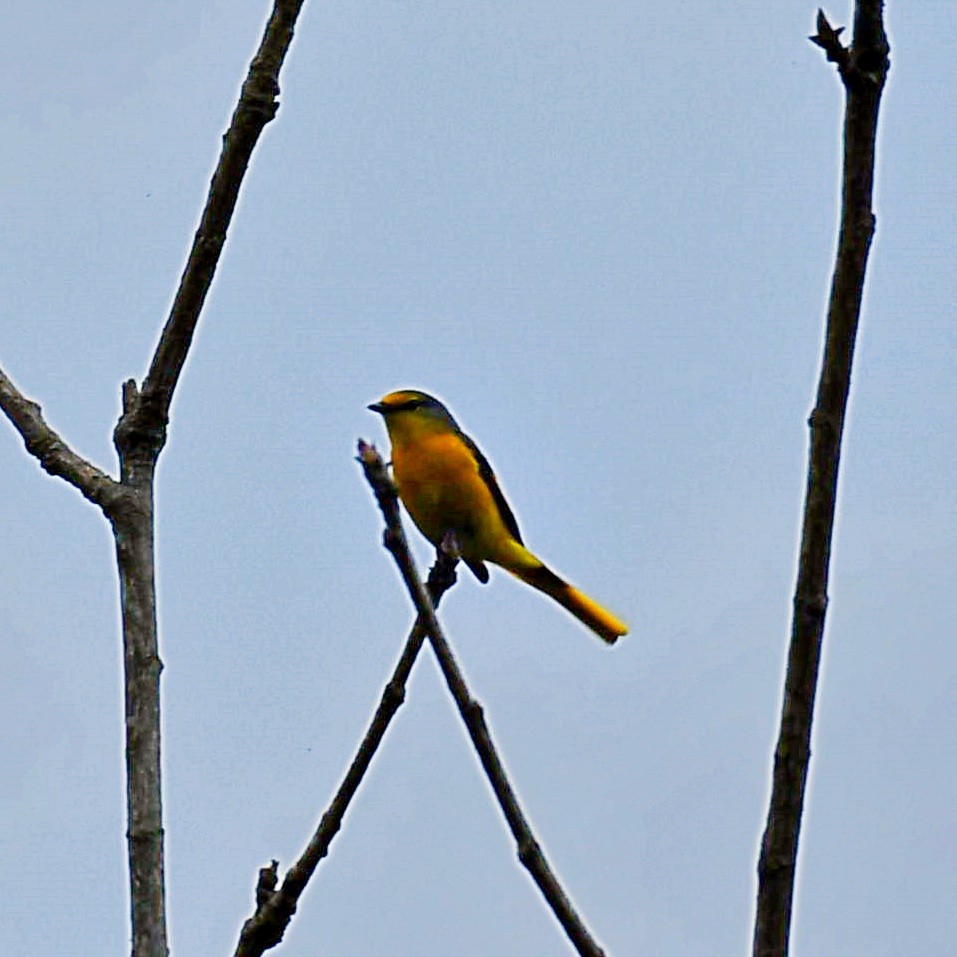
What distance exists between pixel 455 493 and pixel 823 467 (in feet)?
14.6

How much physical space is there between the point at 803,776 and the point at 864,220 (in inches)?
25.6

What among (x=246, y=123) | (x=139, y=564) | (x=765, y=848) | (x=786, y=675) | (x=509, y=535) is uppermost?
(x=509, y=535)

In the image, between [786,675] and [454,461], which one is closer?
[786,675]

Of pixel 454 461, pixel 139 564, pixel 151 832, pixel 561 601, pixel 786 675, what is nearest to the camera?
pixel 786 675

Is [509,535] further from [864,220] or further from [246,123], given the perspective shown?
Result: [864,220]

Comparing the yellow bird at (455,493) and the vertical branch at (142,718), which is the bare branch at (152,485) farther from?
the yellow bird at (455,493)

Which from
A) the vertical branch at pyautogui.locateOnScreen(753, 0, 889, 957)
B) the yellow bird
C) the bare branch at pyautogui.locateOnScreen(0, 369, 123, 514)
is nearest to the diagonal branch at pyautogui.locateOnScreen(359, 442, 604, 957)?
the vertical branch at pyautogui.locateOnScreen(753, 0, 889, 957)

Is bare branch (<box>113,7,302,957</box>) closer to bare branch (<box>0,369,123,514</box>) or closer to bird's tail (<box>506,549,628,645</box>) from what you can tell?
bare branch (<box>0,369,123,514</box>)

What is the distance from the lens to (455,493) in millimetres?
6508

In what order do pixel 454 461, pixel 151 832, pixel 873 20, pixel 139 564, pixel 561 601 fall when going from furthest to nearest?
pixel 561 601 < pixel 454 461 < pixel 139 564 < pixel 151 832 < pixel 873 20

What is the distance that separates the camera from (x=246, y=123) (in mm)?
3121

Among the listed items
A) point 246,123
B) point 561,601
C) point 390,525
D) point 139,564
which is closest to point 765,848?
point 390,525

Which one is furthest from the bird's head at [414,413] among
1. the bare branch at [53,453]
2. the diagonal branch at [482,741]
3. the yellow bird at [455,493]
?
the diagonal branch at [482,741]

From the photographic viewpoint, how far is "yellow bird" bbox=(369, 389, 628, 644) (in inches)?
255
